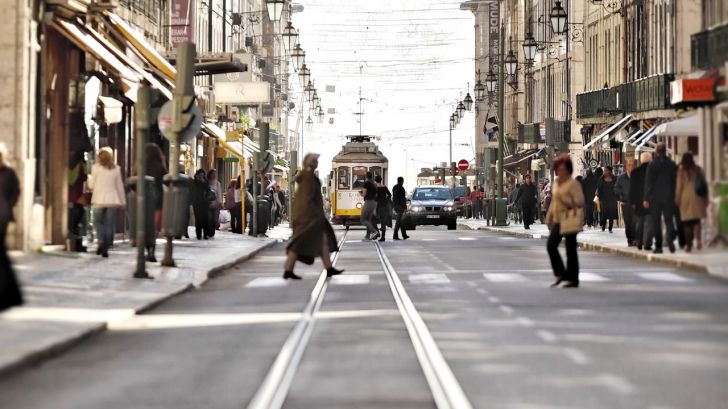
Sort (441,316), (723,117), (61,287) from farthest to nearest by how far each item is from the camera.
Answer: (723,117) < (61,287) < (441,316)

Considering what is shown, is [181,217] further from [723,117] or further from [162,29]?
[162,29]

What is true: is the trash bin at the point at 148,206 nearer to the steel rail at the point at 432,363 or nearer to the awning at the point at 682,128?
the steel rail at the point at 432,363

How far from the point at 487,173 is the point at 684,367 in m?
61.9

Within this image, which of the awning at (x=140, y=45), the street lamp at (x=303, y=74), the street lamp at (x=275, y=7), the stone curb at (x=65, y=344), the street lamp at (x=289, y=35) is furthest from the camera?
the street lamp at (x=303, y=74)

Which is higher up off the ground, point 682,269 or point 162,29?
point 162,29

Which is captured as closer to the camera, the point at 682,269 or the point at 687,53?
the point at 682,269

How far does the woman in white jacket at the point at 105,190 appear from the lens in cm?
2852

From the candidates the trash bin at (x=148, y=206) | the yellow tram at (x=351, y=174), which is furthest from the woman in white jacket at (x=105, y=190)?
the yellow tram at (x=351, y=174)

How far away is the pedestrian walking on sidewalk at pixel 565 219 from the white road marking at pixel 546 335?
7.19 m

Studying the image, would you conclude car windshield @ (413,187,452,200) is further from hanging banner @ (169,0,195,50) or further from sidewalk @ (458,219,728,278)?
sidewalk @ (458,219,728,278)

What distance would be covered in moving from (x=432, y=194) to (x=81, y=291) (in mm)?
45100

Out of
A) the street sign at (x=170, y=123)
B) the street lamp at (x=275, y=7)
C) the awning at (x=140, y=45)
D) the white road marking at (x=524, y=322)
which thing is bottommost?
the white road marking at (x=524, y=322)

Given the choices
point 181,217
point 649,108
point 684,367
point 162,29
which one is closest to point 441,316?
point 684,367

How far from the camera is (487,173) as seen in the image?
73.9 m
